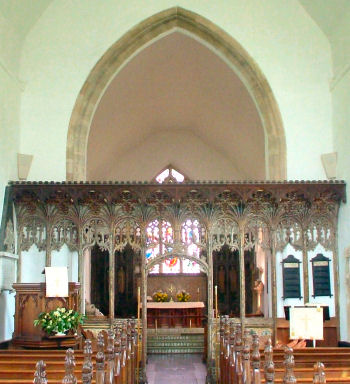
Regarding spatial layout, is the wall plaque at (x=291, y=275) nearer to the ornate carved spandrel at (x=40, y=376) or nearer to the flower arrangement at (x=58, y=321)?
the flower arrangement at (x=58, y=321)

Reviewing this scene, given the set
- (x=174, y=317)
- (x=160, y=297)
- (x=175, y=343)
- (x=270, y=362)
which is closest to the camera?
(x=270, y=362)

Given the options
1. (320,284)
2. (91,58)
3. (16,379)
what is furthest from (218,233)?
(16,379)

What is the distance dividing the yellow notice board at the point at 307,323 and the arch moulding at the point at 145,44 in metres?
5.24

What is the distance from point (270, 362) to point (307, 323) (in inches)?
152

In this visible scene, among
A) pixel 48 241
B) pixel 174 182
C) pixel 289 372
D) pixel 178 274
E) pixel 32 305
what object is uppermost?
pixel 174 182

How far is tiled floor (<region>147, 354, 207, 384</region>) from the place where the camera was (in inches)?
440

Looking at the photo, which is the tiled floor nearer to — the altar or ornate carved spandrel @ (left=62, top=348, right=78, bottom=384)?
the altar

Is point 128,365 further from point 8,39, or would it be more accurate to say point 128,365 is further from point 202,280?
point 202,280

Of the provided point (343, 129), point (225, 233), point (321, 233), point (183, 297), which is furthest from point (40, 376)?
point (183, 297)

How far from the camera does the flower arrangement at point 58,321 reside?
9961 mm

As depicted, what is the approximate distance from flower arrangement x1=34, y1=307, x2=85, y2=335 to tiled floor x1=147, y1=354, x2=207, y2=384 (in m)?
1.83

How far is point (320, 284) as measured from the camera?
12.8 meters

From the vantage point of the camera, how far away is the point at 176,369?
12562 millimetres

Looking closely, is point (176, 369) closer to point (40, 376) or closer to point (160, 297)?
point (160, 297)
